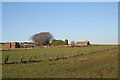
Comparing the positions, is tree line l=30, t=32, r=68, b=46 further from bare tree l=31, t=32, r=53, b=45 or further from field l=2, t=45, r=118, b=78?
field l=2, t=45, r=118, b=78

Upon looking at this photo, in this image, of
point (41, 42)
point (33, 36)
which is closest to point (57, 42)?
point (41, 42)

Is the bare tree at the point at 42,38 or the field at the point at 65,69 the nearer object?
the field at the point at 65,69

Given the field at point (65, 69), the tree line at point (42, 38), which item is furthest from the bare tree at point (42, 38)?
the field at point (65, 69)

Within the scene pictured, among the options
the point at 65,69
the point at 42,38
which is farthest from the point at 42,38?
the point at 65,69

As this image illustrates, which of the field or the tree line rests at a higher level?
the tree line

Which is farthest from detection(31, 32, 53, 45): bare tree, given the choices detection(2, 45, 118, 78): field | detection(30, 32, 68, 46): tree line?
detection(2, 45, 118, 78): field

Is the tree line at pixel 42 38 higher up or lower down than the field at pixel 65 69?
higher up

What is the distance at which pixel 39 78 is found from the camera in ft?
48.1

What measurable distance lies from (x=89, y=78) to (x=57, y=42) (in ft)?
344

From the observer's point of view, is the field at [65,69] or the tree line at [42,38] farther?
the tree line at [42,38]

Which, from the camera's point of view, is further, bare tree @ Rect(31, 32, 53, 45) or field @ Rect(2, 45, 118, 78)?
bare tree @ Rect(31, 32, 53, 45)

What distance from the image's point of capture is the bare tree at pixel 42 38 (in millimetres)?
130125

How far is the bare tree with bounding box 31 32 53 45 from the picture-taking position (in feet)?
427

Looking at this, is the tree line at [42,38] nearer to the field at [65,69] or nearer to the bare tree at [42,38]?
the bare tree at [42,38]
